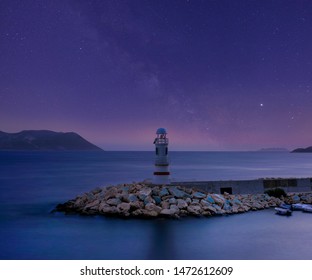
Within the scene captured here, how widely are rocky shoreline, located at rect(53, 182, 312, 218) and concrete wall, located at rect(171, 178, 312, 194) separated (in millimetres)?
1206

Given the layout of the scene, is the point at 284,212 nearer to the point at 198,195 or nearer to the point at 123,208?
the point at 198,195

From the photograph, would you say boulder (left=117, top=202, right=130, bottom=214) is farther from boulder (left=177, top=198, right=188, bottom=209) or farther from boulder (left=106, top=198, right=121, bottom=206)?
boulder (left=177, top=198, right=188, bottom=209)

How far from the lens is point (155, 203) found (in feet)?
50.5

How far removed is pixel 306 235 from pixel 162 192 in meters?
5.92

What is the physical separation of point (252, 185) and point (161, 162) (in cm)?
606

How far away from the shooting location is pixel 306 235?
1398 centimetres

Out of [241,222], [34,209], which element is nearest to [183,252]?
[241,222]

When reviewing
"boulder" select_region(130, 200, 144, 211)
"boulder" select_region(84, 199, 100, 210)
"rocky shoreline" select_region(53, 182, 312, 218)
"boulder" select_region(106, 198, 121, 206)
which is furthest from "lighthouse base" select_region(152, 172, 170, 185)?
"boulder" select_region(84, 199, 100, 210)

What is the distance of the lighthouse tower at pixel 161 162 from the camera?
54.9 ft

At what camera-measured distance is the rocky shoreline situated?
49.2 feet

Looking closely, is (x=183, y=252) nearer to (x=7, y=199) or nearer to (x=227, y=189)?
(x=227, y=189)

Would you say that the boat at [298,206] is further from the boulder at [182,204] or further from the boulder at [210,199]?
the boulder at [182,204]

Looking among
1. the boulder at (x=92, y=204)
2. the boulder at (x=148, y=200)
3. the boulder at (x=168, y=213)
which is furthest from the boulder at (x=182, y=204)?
the boulder at (x=92, y=204)

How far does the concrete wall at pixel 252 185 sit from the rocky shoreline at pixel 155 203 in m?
1.21
